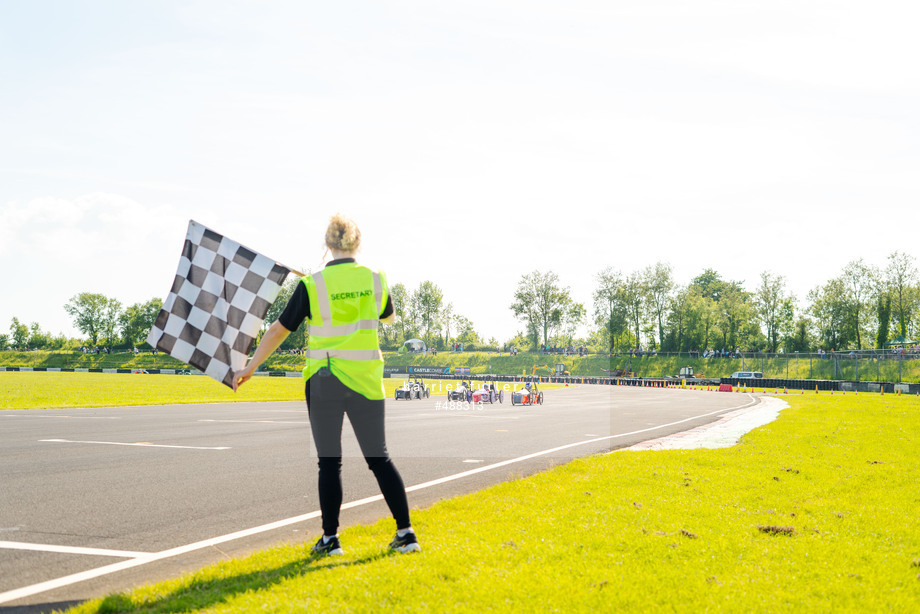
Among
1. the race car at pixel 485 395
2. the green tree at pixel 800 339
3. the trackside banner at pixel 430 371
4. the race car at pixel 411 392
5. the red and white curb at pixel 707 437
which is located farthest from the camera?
the green tree at pixel 800 339

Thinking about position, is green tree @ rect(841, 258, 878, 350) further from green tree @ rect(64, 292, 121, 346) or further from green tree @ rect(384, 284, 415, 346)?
green tree @ rect(64, 292, 121, 346)

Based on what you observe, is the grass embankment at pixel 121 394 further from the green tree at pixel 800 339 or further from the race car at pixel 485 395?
the green tree at pixel 800 339

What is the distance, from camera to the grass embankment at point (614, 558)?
3.37 meters

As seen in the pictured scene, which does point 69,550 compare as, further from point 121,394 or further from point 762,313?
point 762,313

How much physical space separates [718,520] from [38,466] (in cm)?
796

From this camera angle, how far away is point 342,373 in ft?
13.7

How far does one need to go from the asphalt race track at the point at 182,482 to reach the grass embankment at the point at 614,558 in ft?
2.21

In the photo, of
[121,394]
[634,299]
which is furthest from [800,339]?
[121,394]

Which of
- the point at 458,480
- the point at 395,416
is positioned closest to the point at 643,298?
the point at 395,416

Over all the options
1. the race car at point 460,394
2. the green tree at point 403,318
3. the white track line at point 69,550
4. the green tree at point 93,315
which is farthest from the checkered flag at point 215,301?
the green tree at point 93,315

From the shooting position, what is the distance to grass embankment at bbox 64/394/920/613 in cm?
337

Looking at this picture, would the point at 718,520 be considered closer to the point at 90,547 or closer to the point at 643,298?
the point at 90,547

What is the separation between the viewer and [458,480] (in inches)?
308

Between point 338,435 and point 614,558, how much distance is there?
6.29ft
